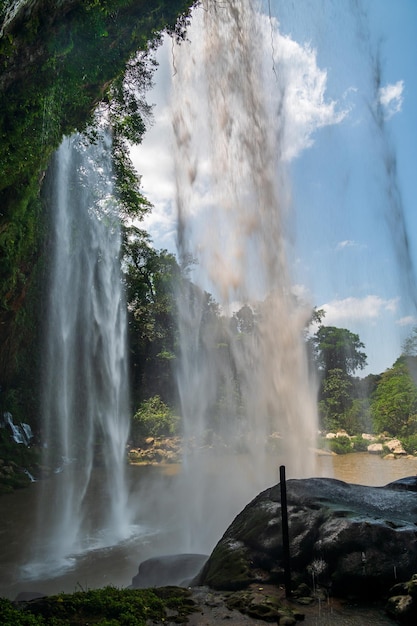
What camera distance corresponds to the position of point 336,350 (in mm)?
45125

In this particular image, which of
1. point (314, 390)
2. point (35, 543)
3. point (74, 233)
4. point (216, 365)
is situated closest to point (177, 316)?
point (216, 365)

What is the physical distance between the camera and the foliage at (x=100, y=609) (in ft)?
12.9

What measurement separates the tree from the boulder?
37303 millimetres

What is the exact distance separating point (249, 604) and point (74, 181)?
21190 mm

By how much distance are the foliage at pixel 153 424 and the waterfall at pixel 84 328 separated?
131 cm

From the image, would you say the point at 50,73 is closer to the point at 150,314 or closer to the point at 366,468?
the point at 366,468

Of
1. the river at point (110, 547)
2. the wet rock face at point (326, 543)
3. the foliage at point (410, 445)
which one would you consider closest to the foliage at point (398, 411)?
the foliage at point (410, 445)

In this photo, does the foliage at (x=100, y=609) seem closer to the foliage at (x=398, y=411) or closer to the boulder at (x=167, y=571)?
the boulder at (x=167, y=571)

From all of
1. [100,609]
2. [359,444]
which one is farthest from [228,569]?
[359,444]

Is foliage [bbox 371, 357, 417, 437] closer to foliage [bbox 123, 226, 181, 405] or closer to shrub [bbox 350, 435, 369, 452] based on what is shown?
shrub [bbox 350, 435, 369, 452]

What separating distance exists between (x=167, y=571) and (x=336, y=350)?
40922 mm

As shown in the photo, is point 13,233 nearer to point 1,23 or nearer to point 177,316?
point 1,23

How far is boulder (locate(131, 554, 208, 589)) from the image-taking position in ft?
21.4

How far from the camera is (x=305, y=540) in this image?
17.2 ft
